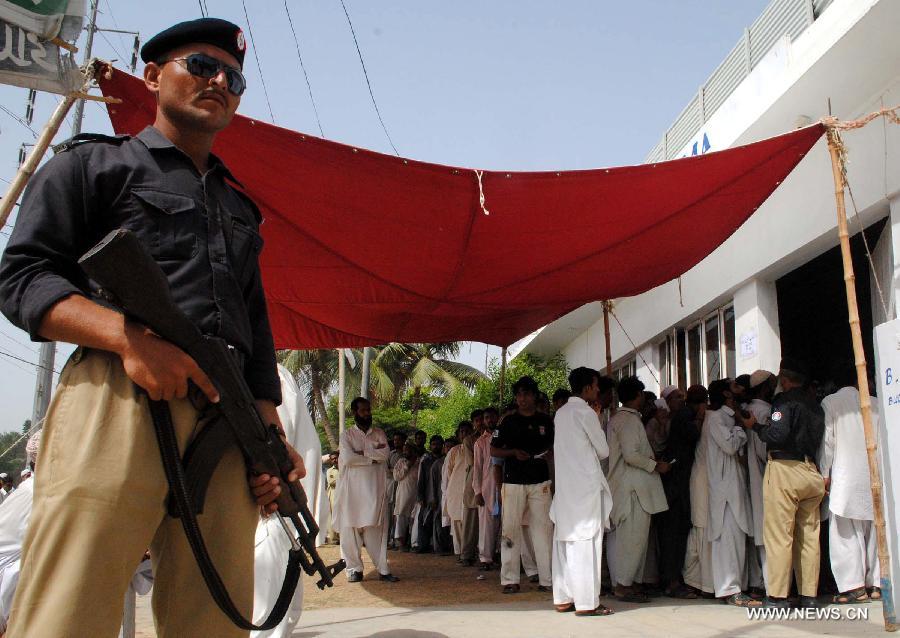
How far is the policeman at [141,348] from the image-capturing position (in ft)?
4.57

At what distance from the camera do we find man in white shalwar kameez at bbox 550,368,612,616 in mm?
5660

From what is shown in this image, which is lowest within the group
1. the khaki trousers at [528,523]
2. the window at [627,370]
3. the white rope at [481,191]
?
the khaki trousers at [528,523]

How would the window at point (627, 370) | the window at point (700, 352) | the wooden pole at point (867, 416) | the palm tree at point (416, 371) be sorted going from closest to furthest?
1. the wooden pole at point (867, 416)
2. the window at point (700, 352)
3. the window at point (627, 370)
4. the palm tree at point (416, 371)

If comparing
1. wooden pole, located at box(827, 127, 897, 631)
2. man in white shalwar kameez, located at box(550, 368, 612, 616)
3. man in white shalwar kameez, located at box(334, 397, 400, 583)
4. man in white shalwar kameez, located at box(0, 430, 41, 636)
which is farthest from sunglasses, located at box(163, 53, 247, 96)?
man in white shalwar kameez, located at box(334, 397, 400, 583)

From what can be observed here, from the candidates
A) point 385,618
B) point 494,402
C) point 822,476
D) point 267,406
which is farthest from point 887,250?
point 494,402

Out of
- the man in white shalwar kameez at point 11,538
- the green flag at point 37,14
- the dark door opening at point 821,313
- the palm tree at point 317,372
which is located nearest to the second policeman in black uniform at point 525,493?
the dark door opening at point 821,313

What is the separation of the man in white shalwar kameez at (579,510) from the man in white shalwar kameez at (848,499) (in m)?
1.59

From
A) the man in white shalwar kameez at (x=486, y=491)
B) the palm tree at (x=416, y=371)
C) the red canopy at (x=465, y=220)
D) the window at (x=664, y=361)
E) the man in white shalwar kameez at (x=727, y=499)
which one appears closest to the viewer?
the red canopy at (x=465, y=220)

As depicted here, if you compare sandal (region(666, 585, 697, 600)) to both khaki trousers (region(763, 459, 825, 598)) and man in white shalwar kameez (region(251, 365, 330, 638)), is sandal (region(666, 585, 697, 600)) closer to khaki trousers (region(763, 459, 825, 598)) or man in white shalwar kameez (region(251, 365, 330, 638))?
khaki trousers (region(763, 459, 825, 598))

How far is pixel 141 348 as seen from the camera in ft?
4.75

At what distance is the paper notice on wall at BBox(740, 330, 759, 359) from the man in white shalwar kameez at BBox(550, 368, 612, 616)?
3061 millimetres

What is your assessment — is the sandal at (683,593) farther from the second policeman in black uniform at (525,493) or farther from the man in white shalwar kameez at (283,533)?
the man in white shalwar kameez at (283,533)

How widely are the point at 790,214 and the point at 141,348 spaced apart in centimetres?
734

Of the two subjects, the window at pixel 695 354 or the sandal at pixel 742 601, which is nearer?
the sandal at pixel 742 601
